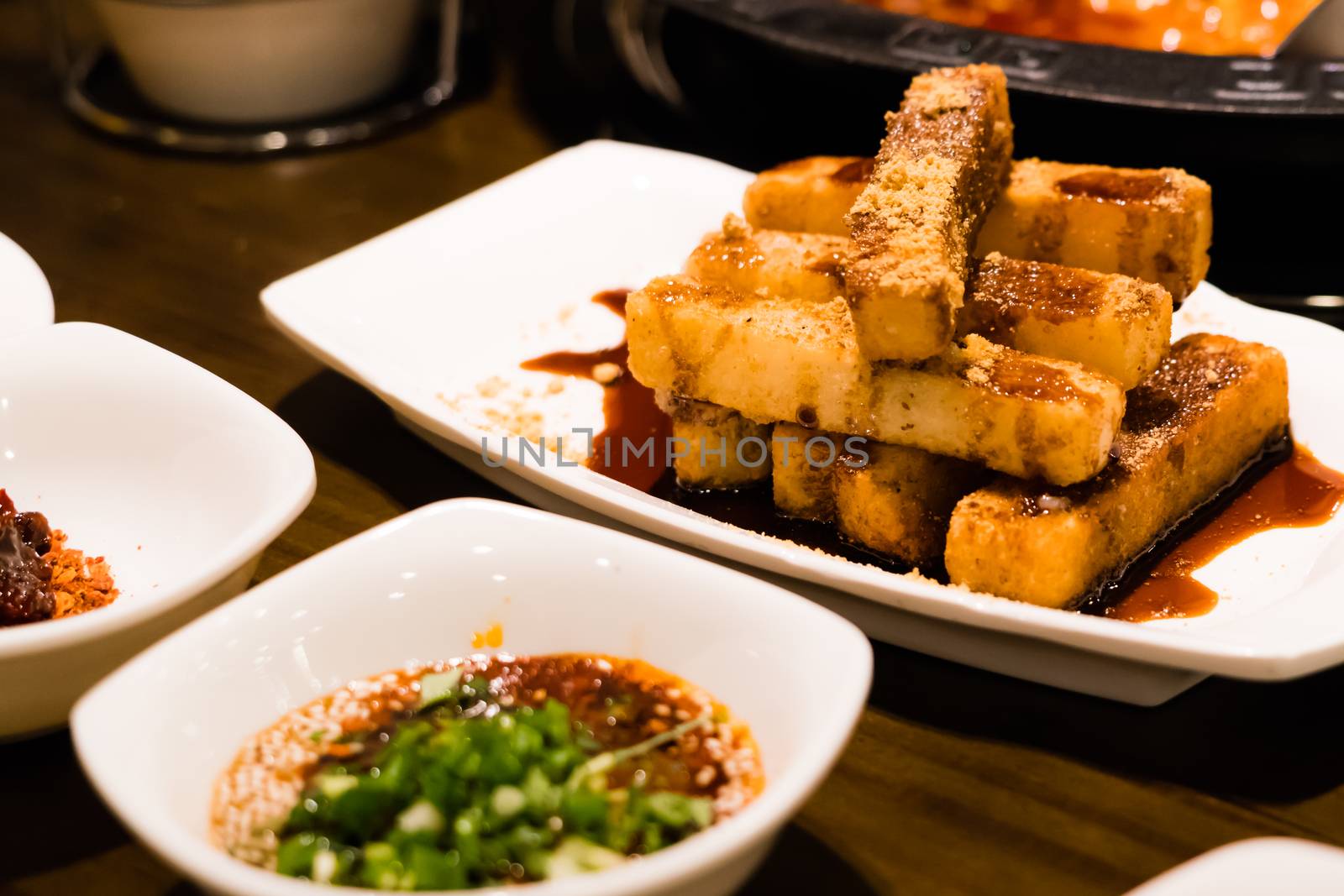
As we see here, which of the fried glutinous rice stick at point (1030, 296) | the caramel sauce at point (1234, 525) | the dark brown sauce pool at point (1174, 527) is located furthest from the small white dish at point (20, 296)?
the caramel sauce at point (1234, 525)

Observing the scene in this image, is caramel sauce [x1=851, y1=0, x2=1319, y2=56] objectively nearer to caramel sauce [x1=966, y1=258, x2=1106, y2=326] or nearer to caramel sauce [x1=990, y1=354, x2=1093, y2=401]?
caramel sauce [x1=966, y1=258, x2=1106, y2=326]

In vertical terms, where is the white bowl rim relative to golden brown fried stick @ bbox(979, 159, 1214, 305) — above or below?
below

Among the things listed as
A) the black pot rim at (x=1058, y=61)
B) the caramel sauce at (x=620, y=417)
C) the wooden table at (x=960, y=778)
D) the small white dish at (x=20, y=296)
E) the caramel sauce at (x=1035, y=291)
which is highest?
the black pot rim at (x=1058, y=61)

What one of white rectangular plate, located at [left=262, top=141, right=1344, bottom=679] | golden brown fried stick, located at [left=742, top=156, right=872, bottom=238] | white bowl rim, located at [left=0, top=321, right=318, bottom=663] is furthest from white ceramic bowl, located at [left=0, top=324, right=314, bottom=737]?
golden brown fried stick, located at [left=742, top=156, right=872, bottom=238]

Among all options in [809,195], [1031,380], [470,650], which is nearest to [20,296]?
[470,650]

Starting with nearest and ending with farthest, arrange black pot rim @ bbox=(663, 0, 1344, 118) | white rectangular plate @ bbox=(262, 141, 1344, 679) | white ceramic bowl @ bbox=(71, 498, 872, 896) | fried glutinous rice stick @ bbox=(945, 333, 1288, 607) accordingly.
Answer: white ceramic bowl @ bbox=(71, 498, 872, 896) → white rectangular plate @ bbox=(262, 141, 1344, 679) → fried glutinous rice stick @ bbox=(945, 333, 1288, 607) → black pot rim @ bbox=(663, 0, 1344, 118)

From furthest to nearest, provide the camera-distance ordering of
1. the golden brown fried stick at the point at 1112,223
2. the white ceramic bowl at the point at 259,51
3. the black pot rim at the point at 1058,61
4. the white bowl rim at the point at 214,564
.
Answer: the white ceramic bowl at the point at 259,51 < the black pot rim at the point at 1058,61 < the golden brown fried stick at the point at 1112,223 < the white bowl rim at the point at 214,564

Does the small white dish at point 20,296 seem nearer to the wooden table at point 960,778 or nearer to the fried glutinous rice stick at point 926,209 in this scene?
the wooden table at point 960,778

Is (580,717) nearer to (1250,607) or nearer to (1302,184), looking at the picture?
(1250,607)
